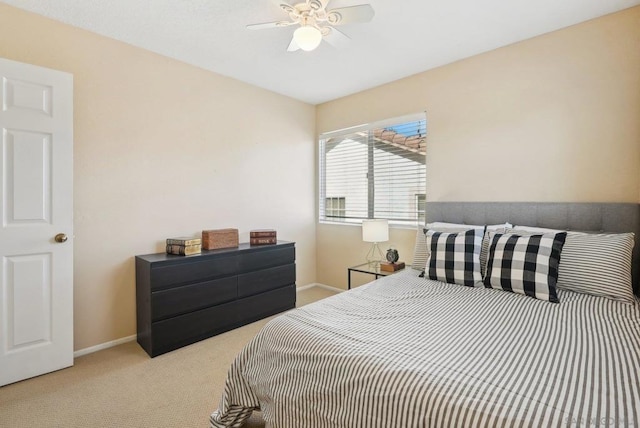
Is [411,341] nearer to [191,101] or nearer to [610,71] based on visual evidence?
[610,71]

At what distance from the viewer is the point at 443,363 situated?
1098 millimetres

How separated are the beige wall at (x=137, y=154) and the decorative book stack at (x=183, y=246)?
0.17m

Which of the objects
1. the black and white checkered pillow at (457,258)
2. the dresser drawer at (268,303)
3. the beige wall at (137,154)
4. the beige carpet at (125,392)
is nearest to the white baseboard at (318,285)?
the dresser drawer at (268,303)

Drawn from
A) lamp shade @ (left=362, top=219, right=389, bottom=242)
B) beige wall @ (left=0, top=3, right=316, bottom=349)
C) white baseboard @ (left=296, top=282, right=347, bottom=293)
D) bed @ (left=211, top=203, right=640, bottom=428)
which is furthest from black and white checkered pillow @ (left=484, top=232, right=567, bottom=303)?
beige wall @ (left=0, top=3, right=316, bottom=349)

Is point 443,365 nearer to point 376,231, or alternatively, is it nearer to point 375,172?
point 376,231

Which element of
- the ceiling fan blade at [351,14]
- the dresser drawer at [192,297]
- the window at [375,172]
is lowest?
the dresser drawer at [192,297]

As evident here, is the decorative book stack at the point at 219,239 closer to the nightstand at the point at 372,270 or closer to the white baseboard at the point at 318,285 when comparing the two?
the nightstand at the point at 372,270

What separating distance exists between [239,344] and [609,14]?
3790 mm

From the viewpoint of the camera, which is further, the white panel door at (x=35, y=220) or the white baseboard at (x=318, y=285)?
the white baseboard at (x=318, y=285)

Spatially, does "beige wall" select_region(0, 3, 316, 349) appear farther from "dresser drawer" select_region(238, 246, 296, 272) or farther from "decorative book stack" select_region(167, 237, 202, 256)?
"dresser drawer" select_region(238, 246, 296, 272)

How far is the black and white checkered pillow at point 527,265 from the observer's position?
1.87 m

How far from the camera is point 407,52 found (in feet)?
9.05

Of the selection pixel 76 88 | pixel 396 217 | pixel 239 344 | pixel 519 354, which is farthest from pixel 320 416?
pixel 76 88

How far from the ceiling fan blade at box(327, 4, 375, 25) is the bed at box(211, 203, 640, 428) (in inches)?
67.9
